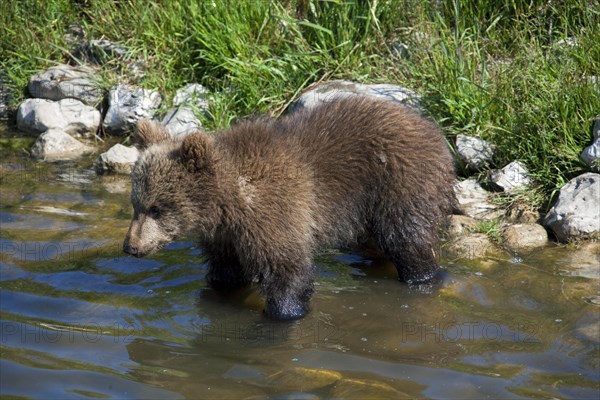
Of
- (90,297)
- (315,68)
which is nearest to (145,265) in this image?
(90,297)

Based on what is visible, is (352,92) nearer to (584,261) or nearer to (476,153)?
(476,153)

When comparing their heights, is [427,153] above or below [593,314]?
above

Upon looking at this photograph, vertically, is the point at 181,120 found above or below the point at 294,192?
below

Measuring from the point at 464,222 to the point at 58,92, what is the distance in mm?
5481

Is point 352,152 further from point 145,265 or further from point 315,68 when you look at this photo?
point 315,68

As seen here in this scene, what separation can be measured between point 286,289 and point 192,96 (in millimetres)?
4129

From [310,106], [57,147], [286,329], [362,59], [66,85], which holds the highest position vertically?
[362,59]

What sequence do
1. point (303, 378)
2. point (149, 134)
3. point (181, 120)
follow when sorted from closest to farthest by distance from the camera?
point (303, 378) → point (149, 134) → point (181, 120)

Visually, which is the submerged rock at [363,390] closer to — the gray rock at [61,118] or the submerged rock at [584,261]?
the submerged rock at [584,261]

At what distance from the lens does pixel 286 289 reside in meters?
6.43

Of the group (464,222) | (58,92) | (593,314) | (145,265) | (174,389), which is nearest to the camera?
(174,389)

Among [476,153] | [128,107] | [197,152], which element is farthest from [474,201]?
[128,107]

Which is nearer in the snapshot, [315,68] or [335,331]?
[335,331]

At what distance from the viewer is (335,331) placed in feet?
20.8
